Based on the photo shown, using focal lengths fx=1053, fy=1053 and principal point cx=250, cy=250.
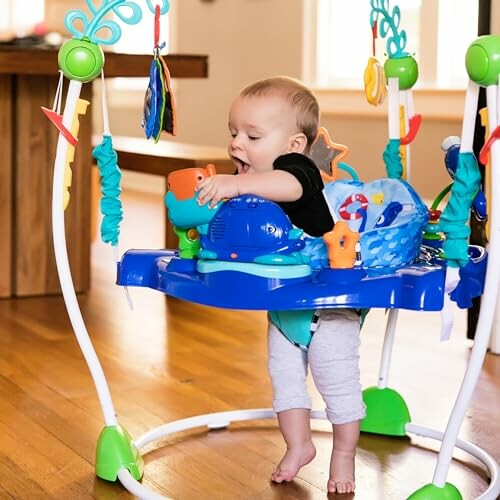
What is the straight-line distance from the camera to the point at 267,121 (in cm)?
143

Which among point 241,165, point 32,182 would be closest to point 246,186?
point 241,165

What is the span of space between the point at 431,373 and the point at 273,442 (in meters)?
0.57

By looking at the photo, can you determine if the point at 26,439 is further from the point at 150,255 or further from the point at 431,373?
the point at 431,373

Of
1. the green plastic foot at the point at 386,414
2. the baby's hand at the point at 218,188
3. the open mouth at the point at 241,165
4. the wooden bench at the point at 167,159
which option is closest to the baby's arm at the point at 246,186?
the baby's hand at the point at 218,188

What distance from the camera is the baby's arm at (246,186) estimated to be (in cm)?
133

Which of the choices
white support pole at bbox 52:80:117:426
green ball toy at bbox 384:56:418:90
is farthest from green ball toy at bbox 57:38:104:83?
green ball toy at bbox 384:56:418:90

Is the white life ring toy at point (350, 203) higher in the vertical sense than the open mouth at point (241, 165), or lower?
lower

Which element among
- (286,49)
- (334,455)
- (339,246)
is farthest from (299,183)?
(286,49)

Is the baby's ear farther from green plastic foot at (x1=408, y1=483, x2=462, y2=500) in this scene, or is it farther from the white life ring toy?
green plastic foot at (x1=408, y1=483, x2=462, y2=500)

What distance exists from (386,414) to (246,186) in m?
0.59

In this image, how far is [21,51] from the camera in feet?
8.89

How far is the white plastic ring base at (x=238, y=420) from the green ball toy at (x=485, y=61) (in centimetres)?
59

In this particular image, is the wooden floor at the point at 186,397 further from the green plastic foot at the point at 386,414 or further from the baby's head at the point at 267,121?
the baby's head at the point at 267,121

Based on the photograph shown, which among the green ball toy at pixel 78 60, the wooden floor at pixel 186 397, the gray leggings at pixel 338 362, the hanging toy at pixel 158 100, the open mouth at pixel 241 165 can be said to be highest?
the green ball toy at pixel 78 60
